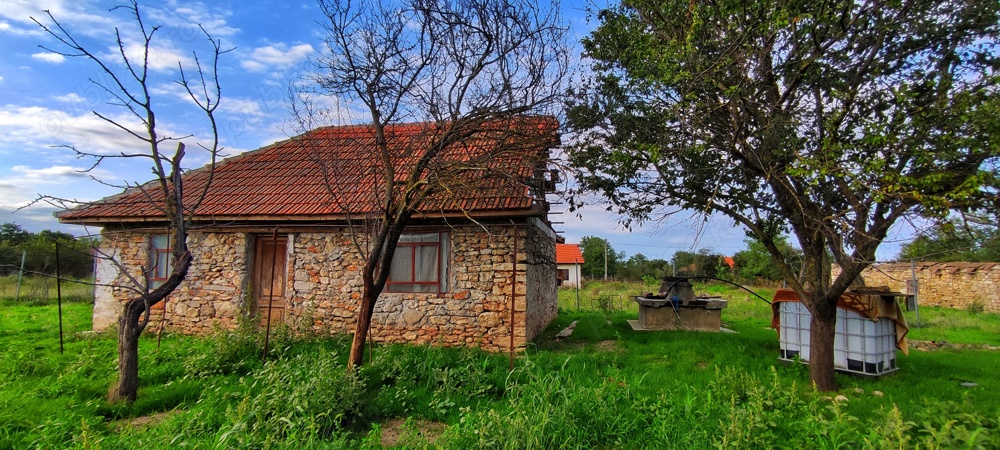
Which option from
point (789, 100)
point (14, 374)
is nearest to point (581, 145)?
point (789, 100)

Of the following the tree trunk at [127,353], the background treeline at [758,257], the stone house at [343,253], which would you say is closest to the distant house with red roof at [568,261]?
the background treeline at [758,257]

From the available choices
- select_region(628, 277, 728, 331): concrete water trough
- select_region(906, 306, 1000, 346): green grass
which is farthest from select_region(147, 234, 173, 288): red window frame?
select_region(906, 306, 1000, 346): green grass

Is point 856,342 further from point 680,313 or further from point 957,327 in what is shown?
point 957,327

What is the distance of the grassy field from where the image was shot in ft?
13.1

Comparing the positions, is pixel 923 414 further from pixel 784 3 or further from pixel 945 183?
pixel 784 3

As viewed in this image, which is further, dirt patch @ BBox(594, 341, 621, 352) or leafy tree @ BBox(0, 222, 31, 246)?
leafy tree @ BBox(0, 222, 31, 246)

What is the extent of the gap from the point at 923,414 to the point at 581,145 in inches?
197

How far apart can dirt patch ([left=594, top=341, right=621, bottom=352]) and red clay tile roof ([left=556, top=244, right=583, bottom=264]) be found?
18.9 metres

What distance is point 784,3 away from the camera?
5.08m

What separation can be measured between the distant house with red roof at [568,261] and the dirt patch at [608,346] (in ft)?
62.5

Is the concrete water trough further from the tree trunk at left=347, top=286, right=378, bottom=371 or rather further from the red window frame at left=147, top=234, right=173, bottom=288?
the red window frame at left=147, top=234, right=173, bottom=288

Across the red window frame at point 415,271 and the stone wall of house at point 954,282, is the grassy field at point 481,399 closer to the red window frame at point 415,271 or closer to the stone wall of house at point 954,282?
the red window frame at point 415,271

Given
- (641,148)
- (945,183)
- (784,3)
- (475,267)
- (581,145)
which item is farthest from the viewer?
(475,267)

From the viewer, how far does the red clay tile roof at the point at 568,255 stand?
2892 cm
